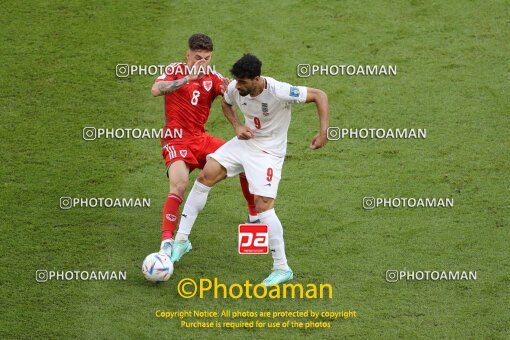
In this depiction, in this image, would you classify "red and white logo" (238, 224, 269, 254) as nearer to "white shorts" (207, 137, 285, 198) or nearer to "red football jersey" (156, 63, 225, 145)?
"white shorts" (207, 137, 285, 198)

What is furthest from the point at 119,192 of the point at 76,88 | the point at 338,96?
the point at 338,96

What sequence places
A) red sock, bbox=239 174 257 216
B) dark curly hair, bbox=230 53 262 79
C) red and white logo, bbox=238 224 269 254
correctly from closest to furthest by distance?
dark curly hair, bbox=230 53 262 79, red and white logo, bbox=238 224 269 254, red sock, bbox=239 174 257 216

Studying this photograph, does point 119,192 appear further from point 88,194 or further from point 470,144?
point 470,144

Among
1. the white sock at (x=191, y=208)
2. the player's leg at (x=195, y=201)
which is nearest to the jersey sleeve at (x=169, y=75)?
the player's leg at (x=195, y=201)

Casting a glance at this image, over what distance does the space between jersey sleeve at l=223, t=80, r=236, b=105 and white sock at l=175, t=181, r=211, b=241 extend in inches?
32.9

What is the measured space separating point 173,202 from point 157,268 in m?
0.81

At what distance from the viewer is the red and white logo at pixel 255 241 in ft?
32.4

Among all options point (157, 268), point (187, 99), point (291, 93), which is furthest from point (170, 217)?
point (291, 93)

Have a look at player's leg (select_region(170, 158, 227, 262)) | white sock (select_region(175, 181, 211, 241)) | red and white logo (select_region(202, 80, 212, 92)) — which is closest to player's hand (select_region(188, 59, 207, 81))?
red and white logo (select_region(202, 80, 212, 92))

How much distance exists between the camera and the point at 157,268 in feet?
30.1

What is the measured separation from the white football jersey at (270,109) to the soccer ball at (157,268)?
139cm

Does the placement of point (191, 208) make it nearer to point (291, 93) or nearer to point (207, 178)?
point (207, 178)

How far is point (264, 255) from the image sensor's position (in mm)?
9914

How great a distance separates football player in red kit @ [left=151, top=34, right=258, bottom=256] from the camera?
31.9 feet
